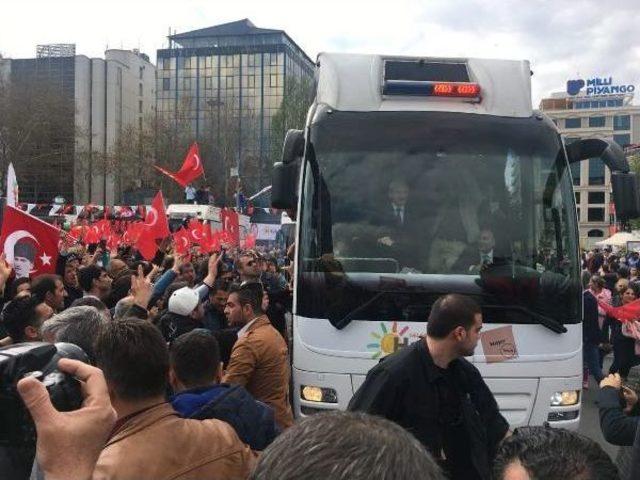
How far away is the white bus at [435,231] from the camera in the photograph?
509cm

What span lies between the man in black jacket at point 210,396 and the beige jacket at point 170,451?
619 mm

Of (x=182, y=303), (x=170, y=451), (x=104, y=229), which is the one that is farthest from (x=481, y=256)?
(x=104, y=229)

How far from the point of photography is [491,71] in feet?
19.8

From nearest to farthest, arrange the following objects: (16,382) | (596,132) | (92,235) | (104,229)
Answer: (16,382) → (92,235) → (104,229) → (596,132)

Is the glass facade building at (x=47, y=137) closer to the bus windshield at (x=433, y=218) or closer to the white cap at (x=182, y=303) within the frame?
the white cap at (x=182, y=303)

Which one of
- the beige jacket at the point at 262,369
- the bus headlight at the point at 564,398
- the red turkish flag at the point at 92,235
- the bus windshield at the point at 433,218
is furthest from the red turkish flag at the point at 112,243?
the bus headlight at the point at 564,398

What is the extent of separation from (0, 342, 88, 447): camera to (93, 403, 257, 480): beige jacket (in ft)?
1.09

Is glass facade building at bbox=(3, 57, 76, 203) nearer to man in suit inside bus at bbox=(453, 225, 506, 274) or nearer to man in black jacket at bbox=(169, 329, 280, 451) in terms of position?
man in suit inside bus at bbox=(453, 225, 506, 274)

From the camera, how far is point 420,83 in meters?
5.81

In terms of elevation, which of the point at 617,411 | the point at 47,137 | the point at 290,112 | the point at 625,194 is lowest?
the point at 617,411

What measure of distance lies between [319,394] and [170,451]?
3.14 meters

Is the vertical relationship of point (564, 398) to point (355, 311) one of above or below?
below

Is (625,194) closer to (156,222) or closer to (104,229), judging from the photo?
(156,222)

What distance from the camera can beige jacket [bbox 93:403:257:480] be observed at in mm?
2047
